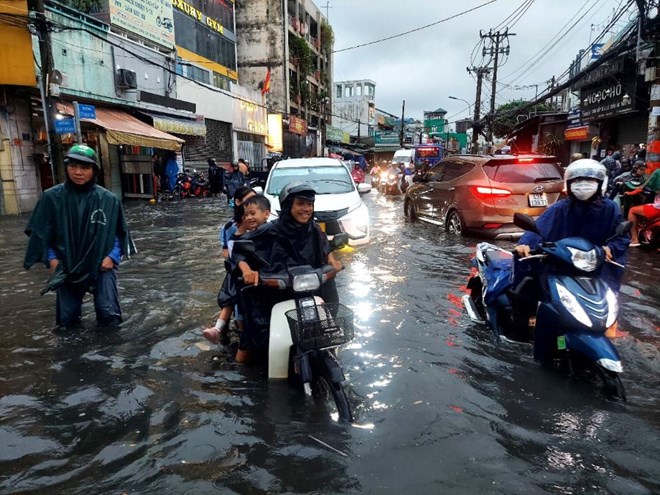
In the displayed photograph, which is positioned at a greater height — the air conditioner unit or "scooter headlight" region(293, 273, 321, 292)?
the air conditioner unit

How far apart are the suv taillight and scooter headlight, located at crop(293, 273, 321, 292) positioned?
611 centimetres

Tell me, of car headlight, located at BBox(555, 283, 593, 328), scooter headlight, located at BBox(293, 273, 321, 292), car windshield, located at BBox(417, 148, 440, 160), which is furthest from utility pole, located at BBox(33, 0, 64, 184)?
car windshield, located at BBox(417, 148, 440, 160)

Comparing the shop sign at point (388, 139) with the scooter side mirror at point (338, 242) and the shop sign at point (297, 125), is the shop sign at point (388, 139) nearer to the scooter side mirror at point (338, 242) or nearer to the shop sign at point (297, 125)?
the shop sign at point (297, 125)

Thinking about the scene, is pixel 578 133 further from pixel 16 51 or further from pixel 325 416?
pixel 325 416

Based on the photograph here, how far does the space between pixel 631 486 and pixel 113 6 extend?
20.6 meters

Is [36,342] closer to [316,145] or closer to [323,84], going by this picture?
[316,145]

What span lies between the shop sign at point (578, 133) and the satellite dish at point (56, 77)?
2217 cm

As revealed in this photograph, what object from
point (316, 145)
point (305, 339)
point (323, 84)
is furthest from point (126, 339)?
point (323, 84)

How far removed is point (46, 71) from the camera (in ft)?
43.3

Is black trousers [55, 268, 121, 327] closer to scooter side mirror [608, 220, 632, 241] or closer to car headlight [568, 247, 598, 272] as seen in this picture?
car headlight [568, 247, 598, 272]

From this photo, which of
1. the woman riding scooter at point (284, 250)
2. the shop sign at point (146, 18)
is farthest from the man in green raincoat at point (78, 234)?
the shop sign at point (146, 18)

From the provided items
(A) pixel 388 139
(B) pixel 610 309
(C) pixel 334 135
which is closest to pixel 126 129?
(B) pixel 610 309

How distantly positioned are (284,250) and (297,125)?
37642mm

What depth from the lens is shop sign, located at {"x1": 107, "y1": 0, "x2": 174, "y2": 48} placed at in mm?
18031
